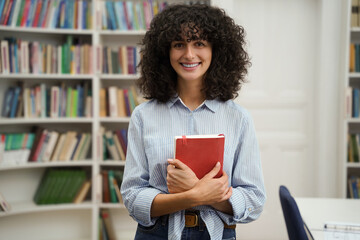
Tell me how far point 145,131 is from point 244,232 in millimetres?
2376

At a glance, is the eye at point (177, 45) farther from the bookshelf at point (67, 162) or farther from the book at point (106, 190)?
the book at point (106, 190)

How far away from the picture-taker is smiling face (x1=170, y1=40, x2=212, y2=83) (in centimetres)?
120

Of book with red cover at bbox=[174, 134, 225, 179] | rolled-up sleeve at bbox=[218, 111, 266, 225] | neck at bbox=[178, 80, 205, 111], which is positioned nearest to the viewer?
book with red cover at bbox=[174, 134, 225, 179]

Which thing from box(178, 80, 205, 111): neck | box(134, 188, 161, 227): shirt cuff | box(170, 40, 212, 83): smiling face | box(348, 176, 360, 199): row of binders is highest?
box(170, 40, 212, 83): smiling face

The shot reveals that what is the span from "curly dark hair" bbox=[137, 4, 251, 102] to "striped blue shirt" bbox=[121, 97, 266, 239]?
56 millimetres

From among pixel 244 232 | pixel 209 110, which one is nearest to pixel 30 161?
pixel 244 232

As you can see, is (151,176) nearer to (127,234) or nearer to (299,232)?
(299,232)

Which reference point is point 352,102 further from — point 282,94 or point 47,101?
point 47,101

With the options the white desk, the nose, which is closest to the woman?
the nose

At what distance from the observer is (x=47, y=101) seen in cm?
301

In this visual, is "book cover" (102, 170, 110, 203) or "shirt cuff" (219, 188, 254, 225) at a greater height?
"shirt cuff" (219, 188, 254, 225)

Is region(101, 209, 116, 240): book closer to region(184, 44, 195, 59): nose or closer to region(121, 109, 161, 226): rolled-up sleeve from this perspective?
region(121, 109, 161, 226): rolled-up sleeve

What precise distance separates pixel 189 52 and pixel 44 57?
210 cm

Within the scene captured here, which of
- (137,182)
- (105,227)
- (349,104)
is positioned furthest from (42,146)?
(349,104)
